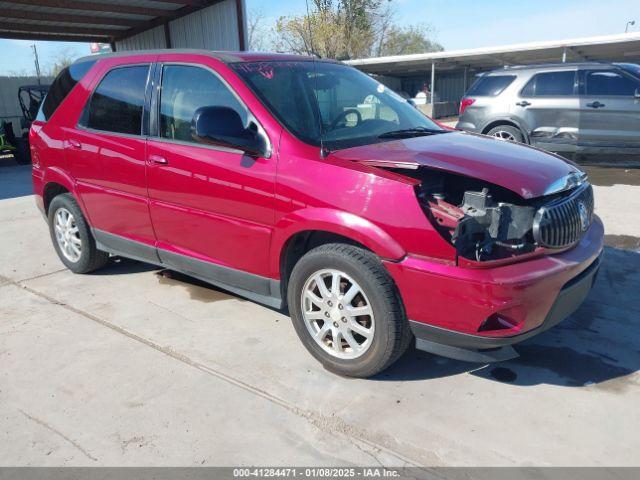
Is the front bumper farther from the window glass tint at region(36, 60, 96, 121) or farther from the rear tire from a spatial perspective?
the rear tire

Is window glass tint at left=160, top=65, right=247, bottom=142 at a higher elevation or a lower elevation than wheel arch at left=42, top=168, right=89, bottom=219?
higher

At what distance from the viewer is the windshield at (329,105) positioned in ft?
11.2

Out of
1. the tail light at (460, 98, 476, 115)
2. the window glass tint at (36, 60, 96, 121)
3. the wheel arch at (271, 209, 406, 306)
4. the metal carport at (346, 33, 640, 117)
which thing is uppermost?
the metal carport at (346, 33, 640, 117)

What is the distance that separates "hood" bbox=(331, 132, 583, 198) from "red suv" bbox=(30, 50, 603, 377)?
13 mm

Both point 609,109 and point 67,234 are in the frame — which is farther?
point 609,109

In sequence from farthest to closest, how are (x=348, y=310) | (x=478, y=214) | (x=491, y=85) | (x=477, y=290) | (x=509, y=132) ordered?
(x=491, y=85) < (x=509, y=132) < (x=348, y=310) < (x=478, y=214) < (x=477, y=290)

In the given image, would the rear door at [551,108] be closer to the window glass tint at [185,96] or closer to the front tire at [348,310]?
the window glass tint at [185,96]

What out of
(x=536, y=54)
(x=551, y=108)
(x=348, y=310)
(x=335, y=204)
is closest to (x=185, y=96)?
(x=335, y=204)

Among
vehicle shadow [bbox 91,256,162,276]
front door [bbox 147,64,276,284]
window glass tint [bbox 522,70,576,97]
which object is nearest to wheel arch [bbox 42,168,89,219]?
vehicle shadow [bbox 91,256,162,276]

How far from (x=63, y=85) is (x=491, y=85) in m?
7.99

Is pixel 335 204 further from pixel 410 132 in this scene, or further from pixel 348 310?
pixel 410 132

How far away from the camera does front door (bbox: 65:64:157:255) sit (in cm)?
412

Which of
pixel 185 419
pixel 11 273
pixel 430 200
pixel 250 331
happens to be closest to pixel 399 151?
pixel 430 200

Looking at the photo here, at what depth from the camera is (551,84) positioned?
9797mm
